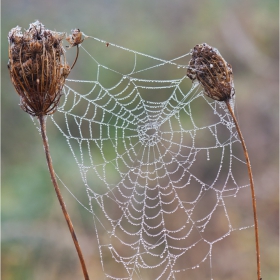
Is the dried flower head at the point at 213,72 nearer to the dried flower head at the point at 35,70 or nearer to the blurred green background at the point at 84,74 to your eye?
the dried flower head at the point at 35,70

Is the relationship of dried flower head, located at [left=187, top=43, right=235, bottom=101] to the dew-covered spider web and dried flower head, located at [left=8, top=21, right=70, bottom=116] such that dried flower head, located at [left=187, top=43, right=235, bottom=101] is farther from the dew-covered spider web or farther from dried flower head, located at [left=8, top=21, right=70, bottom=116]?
the dew-covered spider web

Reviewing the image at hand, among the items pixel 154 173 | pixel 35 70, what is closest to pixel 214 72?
pixel 35 70

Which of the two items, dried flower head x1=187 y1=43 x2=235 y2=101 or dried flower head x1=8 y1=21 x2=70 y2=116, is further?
dried flower head x1=187 y1=43 x2=235 y2=101

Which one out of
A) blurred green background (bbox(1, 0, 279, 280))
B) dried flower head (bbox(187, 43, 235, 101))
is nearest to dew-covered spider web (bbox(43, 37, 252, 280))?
blurred green background (bbox(1, 0, 279, 280))

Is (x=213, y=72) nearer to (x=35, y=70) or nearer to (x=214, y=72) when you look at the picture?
(x=214, y=72)

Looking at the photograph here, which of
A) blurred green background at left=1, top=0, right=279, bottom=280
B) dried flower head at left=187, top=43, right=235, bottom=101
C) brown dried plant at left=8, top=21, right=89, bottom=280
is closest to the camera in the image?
brown dried plant at left=8, top=21, right=89, bottom=280

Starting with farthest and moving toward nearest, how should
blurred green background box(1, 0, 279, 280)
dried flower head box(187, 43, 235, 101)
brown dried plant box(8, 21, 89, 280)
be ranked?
blurred green background box(1, 0, 279, 280) < dried flower head box(187, 43, 235, 101) < brown dried plant box(8, 21, 89, 280)
